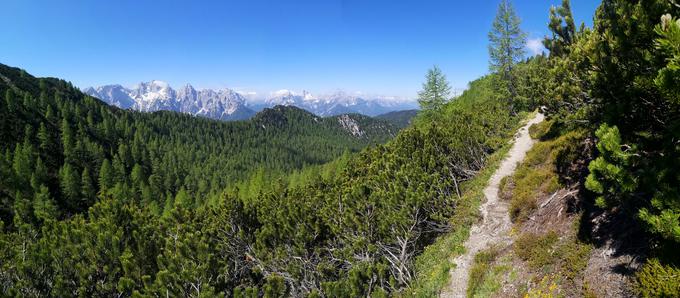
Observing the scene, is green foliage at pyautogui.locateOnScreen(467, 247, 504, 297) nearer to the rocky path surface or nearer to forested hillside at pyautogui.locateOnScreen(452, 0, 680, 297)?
forested hillside at pyautogui.locateOnScreen(452, 0, 680, 297)

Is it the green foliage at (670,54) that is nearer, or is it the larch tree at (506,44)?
the green foliage at (670,54)

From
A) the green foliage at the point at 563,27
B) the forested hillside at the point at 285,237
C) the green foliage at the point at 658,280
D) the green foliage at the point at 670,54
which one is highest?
the green foliage at the point at 563,27

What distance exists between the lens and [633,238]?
884cm

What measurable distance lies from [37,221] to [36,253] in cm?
7527

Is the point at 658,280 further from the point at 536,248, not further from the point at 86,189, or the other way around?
the point at 86,189

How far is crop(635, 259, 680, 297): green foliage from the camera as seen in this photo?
6.56m

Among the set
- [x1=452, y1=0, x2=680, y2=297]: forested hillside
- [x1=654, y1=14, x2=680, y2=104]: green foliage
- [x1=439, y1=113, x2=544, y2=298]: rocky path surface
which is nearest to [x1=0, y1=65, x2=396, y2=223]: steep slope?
[x1=439, y1=113, x2=544, y2=298]: rocky path surface

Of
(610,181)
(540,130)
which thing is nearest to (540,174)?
(540,130)

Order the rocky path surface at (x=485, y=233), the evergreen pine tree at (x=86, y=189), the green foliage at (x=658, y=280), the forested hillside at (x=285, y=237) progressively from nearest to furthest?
the green foliage at (x=658, y=280), the rocky path surface at (x=485, y=233), the forested hillside at (x=285, y=237), the evergreen pine tree at (x=86, y=189)

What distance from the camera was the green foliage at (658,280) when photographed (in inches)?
258

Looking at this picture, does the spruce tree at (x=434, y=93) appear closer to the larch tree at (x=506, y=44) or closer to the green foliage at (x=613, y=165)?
the larch tree at (x=506, y=44)

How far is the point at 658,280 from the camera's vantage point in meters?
6.83

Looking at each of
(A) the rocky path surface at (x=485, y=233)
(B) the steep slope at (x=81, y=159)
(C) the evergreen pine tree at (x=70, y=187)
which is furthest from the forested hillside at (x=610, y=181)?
(C) the evergreen pine tree at (x=70, y=187)

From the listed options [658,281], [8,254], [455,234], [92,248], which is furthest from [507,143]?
[8,254]
